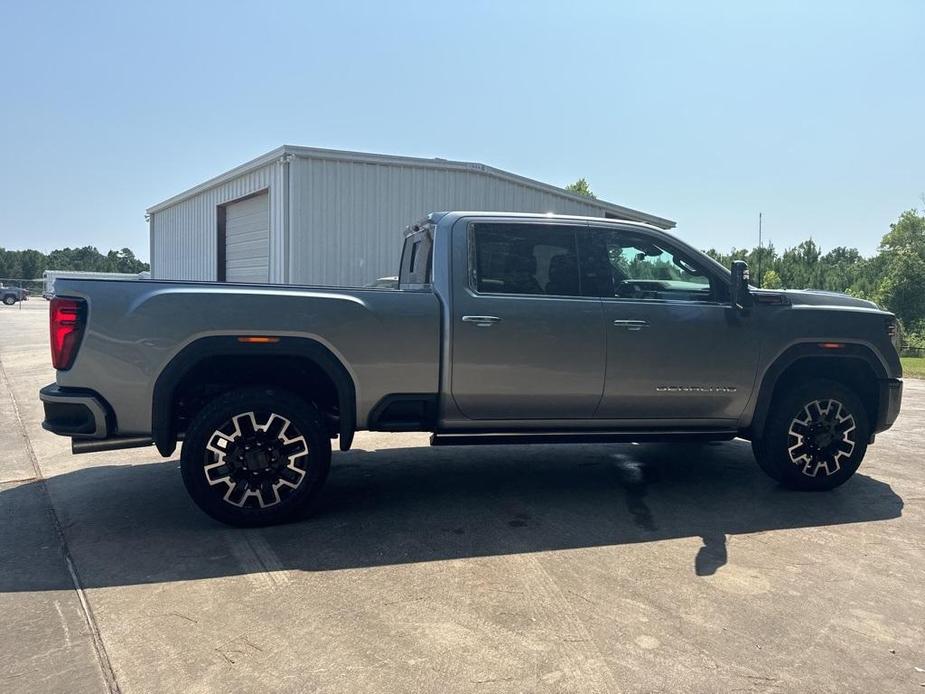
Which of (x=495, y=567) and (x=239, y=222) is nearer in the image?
(x=495, y=567)

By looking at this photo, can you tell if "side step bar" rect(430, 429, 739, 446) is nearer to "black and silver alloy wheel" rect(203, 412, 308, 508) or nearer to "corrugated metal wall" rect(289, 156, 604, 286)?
"black and silver alloy wheel" rect(203, 412, 308, 508)

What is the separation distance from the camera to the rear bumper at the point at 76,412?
161 inches

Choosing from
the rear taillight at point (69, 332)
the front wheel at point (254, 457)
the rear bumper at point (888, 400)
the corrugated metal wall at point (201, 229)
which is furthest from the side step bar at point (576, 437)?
the corrugated metal wall at point (201, 229)

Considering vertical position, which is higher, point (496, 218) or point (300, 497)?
point (496, 218)

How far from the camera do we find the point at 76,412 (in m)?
4.09

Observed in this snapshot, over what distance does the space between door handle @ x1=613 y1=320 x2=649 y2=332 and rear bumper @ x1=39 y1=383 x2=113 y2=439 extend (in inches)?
129

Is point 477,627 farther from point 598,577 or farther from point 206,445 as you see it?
point 206,445

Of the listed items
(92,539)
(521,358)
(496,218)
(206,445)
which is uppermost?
(496,218)

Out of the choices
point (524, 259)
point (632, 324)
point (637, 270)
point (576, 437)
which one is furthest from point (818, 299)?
point (524, 259)

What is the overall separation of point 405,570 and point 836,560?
2.47m

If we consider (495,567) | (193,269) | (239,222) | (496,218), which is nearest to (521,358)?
(496,218)

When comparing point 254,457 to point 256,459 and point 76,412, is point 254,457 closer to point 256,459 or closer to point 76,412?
point 256,459

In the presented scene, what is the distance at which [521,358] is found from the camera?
4.67 m

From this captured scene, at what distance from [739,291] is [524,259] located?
1.58 metres
